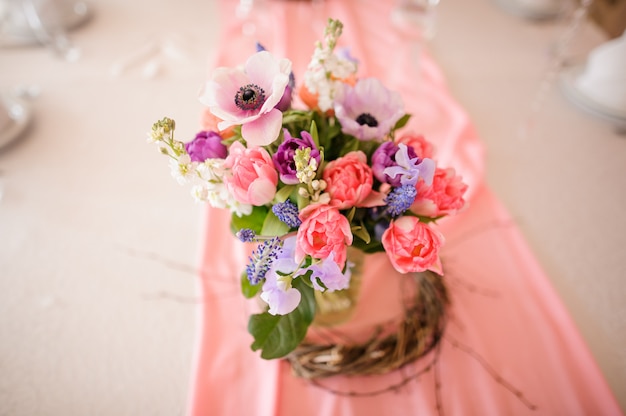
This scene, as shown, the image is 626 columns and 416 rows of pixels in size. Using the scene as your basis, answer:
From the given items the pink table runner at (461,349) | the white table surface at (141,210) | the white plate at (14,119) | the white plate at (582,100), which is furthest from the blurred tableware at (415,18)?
the white plate at (14,119)

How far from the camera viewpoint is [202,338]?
497mm

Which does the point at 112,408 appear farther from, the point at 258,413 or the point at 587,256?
the point at 587,256

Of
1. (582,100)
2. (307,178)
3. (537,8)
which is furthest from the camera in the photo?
(537,8)

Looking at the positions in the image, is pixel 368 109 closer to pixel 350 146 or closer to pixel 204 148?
pixel 350 146

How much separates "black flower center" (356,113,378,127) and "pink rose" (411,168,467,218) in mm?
80

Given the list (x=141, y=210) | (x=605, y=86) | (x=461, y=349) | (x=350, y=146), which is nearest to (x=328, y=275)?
(x=350, y=146)

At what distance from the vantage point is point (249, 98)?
12.2 inches

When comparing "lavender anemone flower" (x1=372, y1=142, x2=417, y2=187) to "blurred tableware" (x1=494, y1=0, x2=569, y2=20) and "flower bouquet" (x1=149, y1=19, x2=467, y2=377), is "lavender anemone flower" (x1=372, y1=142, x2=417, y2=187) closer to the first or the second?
"flower bouquet" (x1=149, y1=19, x2=467, y2=377)

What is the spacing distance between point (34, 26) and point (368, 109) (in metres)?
1.12

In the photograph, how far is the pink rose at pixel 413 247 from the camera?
308 millimetres

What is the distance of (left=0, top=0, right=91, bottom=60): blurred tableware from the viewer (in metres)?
0.97

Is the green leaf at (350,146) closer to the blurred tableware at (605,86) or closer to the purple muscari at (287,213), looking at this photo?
the purple muscari at (287,213)

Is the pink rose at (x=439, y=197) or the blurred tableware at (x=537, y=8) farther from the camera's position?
the blurred tableware at (x=537, y=8)

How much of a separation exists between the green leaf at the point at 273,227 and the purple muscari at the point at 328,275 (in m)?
0.04
